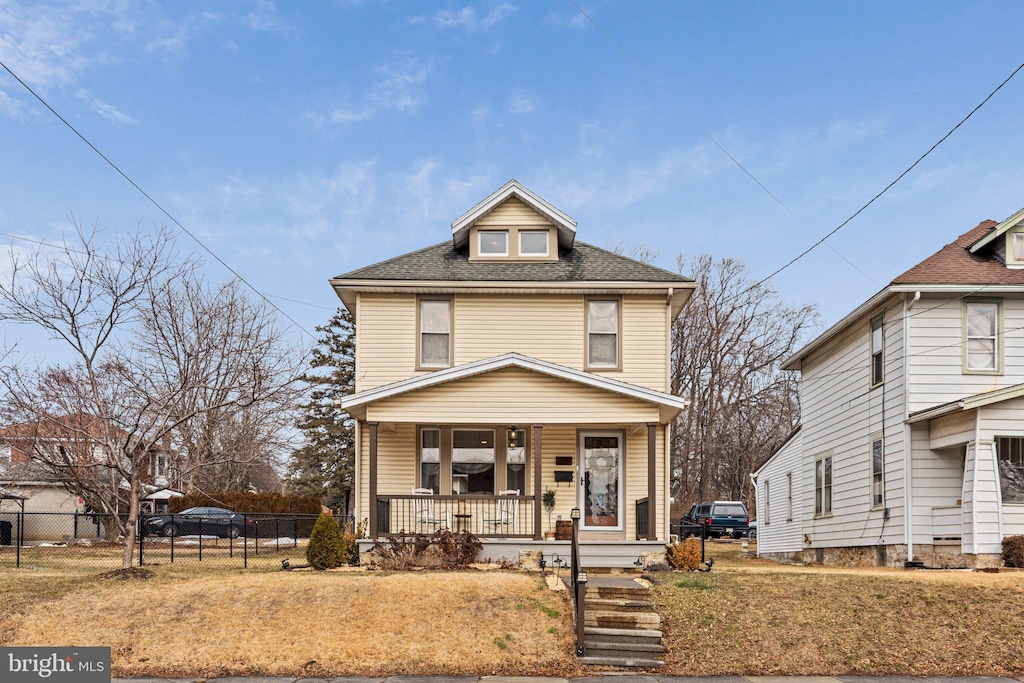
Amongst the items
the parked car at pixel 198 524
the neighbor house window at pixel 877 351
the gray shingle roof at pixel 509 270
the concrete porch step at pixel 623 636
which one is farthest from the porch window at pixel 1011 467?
the parked car at pixel 198 524

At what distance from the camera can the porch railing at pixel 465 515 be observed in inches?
768

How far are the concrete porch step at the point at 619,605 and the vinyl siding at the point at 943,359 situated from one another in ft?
29.1

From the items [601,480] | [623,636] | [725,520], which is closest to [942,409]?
[601,480]

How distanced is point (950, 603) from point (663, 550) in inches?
241

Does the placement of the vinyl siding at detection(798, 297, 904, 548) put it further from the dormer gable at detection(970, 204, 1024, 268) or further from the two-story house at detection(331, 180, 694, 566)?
the two-story house at detection(331, 180, 694, 566)

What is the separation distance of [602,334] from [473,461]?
4056 millimetres

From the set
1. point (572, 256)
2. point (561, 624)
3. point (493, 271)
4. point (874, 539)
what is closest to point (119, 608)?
point (561, 624)

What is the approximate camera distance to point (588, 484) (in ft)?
70.6

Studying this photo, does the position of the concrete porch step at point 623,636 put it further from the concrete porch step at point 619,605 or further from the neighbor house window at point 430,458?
the neighbor house window at point 430,458

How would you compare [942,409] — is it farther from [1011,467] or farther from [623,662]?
[623,662]

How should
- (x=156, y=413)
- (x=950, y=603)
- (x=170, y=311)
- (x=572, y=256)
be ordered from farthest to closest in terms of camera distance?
(x=170, y=311), (x=572, y=256), (x=156, y=413), (x=950, y=603)

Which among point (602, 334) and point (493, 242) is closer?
point (602, 334)

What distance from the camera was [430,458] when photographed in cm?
2147

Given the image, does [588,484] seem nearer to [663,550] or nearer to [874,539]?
[663,550]
